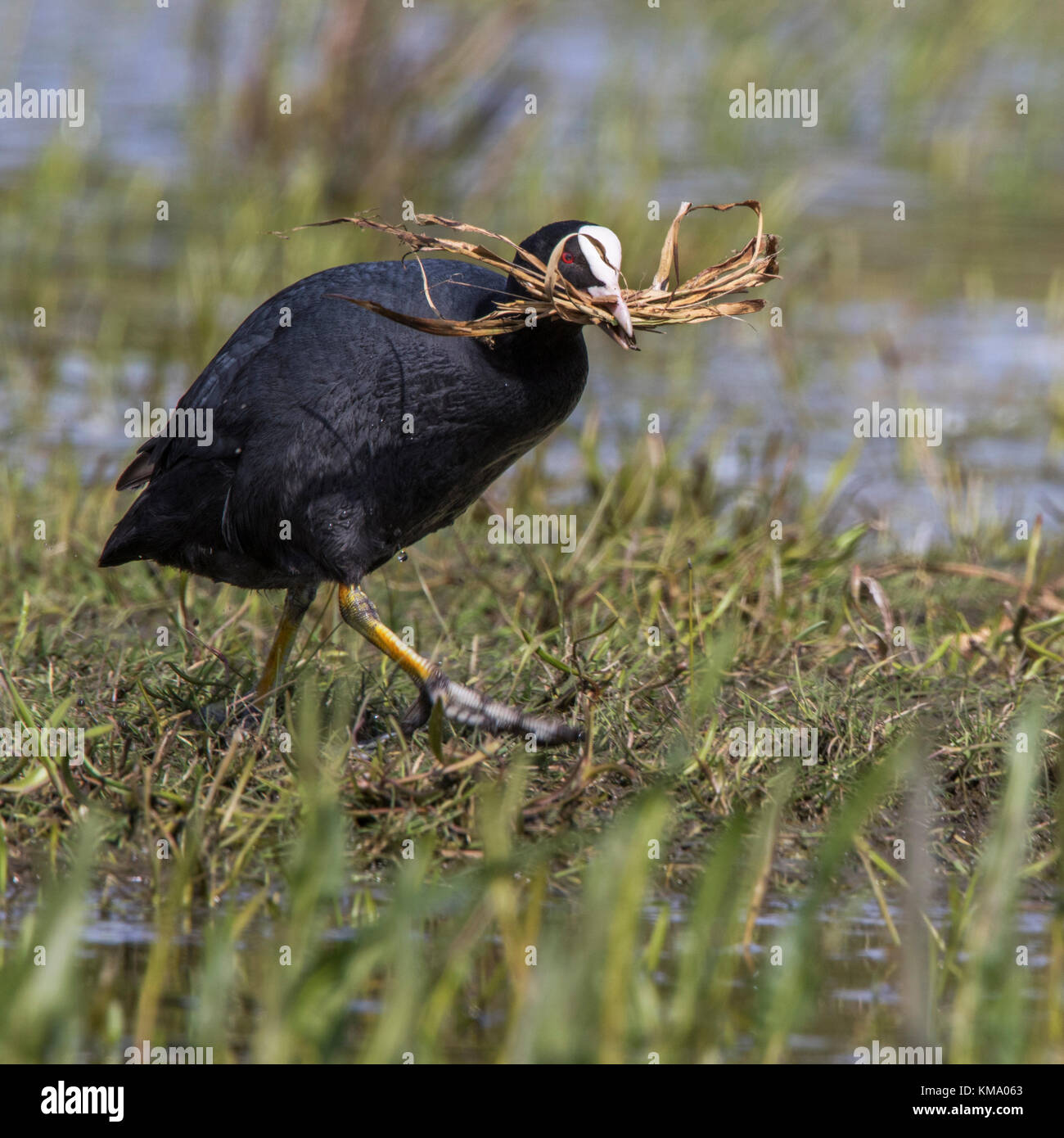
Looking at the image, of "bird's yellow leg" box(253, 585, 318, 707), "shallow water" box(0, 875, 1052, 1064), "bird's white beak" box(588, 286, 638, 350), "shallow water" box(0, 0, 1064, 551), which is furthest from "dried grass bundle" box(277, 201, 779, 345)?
"shallow water" box(0, 0, 1064, 551)

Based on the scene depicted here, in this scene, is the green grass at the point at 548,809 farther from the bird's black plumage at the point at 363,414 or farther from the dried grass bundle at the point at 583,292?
the dried grass bundle at the point at 583,292

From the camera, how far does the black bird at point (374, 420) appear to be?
4051 millimetres

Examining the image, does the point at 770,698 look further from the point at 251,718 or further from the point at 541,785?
the point at 251,718

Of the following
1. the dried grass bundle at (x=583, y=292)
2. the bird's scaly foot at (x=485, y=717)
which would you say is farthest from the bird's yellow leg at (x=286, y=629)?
the dried grass bundle at (x=583, y=292)

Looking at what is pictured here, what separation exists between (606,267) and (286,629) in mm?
1298

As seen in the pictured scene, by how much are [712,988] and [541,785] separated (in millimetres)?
1064

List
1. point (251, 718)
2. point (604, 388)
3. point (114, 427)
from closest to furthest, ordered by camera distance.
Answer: point (251, 718) < point (114, 427) < point (604, 388)

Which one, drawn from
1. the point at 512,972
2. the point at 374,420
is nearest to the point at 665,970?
the point at 512,972

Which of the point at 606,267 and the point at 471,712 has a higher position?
the point at 606,267

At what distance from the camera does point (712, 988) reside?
3.07 m

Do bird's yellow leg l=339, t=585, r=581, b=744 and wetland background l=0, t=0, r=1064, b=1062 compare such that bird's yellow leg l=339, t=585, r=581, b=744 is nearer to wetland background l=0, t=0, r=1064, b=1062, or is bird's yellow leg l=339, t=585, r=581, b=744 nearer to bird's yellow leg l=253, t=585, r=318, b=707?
wetland background l=0, t=0, r=1064, b=1062

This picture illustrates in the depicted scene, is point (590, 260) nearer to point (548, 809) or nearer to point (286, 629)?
point (548, 809)

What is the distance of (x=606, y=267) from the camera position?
3912mm
